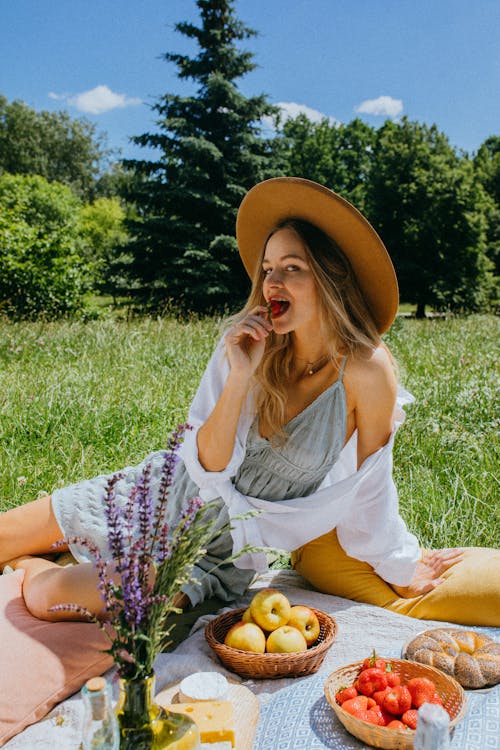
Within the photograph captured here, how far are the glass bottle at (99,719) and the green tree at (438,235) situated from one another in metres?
18.9

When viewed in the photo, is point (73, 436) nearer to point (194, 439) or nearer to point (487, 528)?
point (194, 439)

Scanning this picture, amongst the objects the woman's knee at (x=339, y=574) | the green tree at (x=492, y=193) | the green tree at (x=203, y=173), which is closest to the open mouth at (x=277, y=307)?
the woman's knee at (x=339, y=574)

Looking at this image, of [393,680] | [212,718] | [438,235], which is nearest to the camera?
[212,718]

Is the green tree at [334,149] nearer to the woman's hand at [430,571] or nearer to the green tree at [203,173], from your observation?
the green tree at [203,173]

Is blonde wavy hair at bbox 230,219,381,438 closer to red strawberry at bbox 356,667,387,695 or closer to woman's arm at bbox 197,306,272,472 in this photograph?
woman's arm at bbox 197,306,272,472

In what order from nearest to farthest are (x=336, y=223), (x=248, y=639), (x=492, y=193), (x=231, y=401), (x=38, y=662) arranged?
(x=38, y=662) < (x=248, y=639) < (x=231, y=401) < (x=336, y=223) < (x=492, y=193)

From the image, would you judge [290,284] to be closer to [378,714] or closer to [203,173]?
[378,714]

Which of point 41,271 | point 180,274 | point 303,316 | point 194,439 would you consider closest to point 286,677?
point 194,439

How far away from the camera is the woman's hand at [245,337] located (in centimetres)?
247

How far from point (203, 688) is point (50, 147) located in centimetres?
4820

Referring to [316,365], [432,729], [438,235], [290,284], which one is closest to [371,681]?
[432,729]

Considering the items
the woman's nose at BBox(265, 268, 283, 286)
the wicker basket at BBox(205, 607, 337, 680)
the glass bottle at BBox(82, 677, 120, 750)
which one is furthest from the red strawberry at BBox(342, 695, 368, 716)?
the woman's nose at BBox(265, 268, 283, 286)

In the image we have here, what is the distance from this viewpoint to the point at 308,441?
102 inches

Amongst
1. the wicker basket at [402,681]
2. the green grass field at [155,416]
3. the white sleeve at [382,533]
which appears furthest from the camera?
the green grass field at [155,416]
